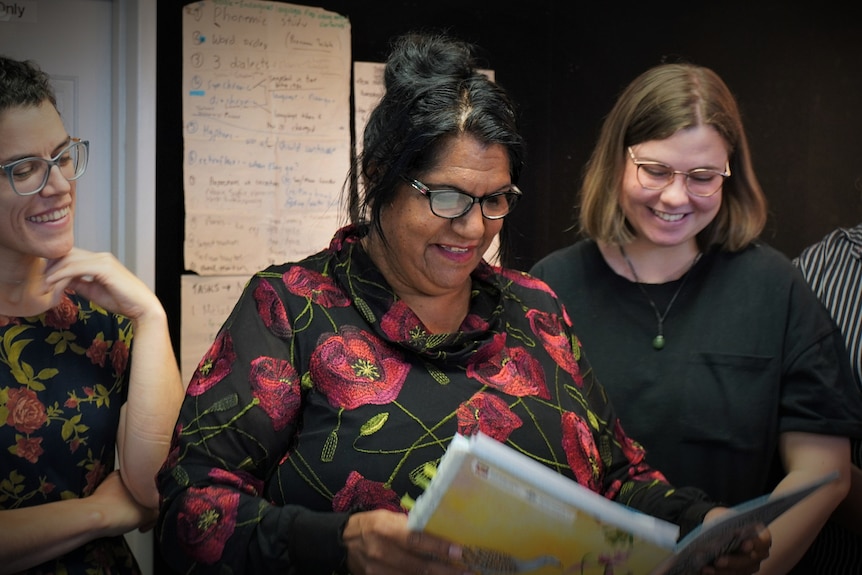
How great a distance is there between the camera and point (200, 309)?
8.65 ft

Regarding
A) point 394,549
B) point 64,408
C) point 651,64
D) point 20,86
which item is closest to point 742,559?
point 394,549

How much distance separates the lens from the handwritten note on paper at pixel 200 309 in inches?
103

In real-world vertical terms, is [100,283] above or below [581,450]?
above

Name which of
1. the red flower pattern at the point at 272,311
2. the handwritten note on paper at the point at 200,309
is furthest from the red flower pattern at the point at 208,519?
the handwritten note on paper at the point at 200,309

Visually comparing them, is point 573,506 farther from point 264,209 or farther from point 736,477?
point 264,209

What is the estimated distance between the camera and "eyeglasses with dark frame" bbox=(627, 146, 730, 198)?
6.36 feet

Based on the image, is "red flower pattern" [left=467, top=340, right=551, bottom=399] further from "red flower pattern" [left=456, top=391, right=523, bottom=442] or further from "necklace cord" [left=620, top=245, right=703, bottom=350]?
"necklace cord" [left=620, top=245, right=703, bottom=350]

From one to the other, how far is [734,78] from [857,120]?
513 millimetres

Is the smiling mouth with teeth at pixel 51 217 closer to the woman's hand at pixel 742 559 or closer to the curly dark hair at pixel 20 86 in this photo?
the curly dark hair at pixel 20 86

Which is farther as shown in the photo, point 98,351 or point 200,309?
point 200,309

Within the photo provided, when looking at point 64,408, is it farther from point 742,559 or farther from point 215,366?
point 742,559

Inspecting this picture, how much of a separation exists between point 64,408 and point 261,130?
4.43ft

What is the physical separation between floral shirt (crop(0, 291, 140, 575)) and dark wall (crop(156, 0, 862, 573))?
1.01 m

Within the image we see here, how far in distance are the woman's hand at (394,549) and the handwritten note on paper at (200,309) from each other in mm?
1513
